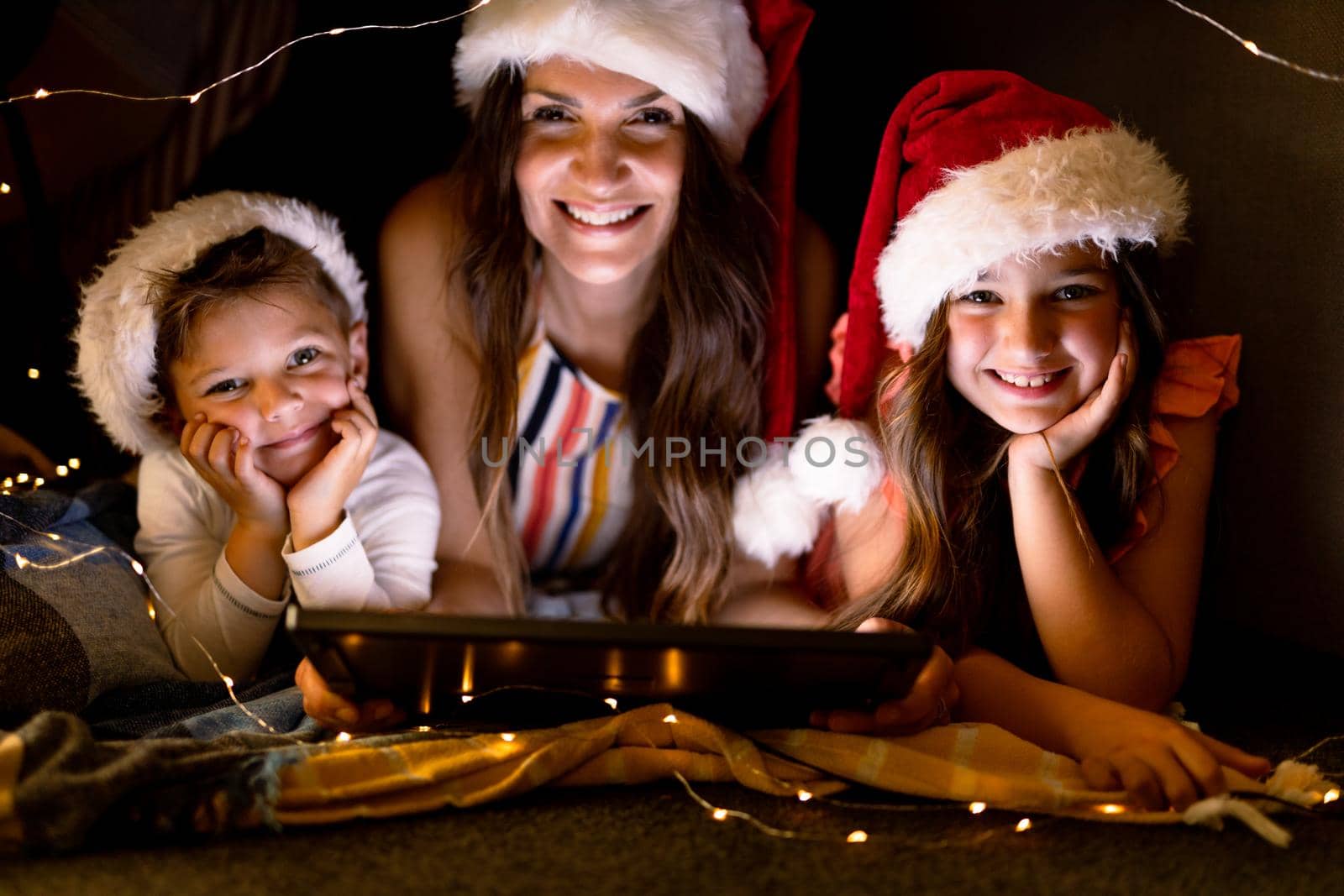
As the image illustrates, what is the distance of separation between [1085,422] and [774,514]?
37 centimetres

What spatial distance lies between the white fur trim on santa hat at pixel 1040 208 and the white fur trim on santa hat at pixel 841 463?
176 mm

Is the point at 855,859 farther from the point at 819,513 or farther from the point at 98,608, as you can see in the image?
the point at 98,608

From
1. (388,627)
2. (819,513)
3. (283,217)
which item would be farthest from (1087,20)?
(388,627)

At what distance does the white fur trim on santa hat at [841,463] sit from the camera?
1.24 meters

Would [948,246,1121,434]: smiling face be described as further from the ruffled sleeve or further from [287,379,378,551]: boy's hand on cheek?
[287,379,378,551]: boy's hand on cheek

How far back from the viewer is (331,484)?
120 centimetres

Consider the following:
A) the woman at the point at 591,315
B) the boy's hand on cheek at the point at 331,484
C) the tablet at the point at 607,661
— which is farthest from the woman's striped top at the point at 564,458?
the tablet at the point at 607,661

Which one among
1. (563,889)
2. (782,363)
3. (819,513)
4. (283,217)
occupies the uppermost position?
(283,217)

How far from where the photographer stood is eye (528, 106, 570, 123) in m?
1.27


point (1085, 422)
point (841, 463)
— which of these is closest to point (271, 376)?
point (841, 463)

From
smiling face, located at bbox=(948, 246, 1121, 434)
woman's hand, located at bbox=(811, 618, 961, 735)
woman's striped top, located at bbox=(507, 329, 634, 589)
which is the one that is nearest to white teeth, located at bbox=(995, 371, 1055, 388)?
smiling face, located at bbox=(948, 246, 1121, 434)

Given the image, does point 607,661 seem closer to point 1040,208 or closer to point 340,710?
point 340,710

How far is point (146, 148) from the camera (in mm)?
1630

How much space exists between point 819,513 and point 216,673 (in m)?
0.71
